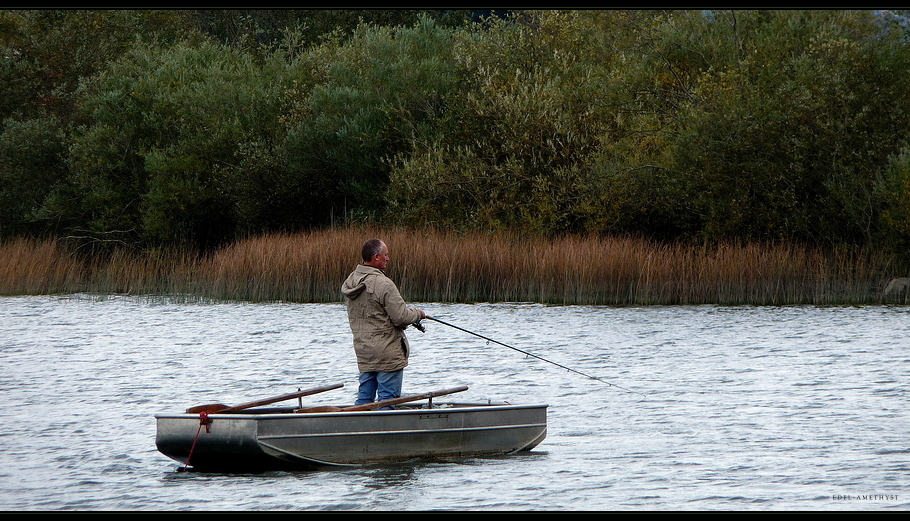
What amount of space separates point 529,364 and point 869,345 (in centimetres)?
558

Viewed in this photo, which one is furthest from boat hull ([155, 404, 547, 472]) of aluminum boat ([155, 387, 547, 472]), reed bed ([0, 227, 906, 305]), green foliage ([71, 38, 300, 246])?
green foliage ([71, 38, 300, 246])

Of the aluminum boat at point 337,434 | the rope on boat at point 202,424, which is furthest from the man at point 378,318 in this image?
the rope on boat at point 202,424

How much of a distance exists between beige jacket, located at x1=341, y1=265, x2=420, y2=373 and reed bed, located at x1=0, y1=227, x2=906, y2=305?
15.6 m

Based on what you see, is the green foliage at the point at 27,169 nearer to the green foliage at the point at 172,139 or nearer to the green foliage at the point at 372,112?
the green foliage at the point at 172,139

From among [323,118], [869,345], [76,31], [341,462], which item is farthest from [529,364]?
[76,31]

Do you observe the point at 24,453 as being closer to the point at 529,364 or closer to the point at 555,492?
the point at 555,492

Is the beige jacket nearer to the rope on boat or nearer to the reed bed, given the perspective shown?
the rope on boat

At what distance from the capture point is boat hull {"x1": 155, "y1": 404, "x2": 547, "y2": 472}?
10570 mm

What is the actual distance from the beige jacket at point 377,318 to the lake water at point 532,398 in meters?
0.99

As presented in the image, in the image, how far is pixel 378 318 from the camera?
11164 millimetres

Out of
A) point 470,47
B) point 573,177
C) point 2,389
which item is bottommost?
point 2,389

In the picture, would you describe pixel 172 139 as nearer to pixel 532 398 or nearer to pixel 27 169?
pixel 27 169

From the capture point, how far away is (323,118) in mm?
38906

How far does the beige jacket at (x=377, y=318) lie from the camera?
11.0m
